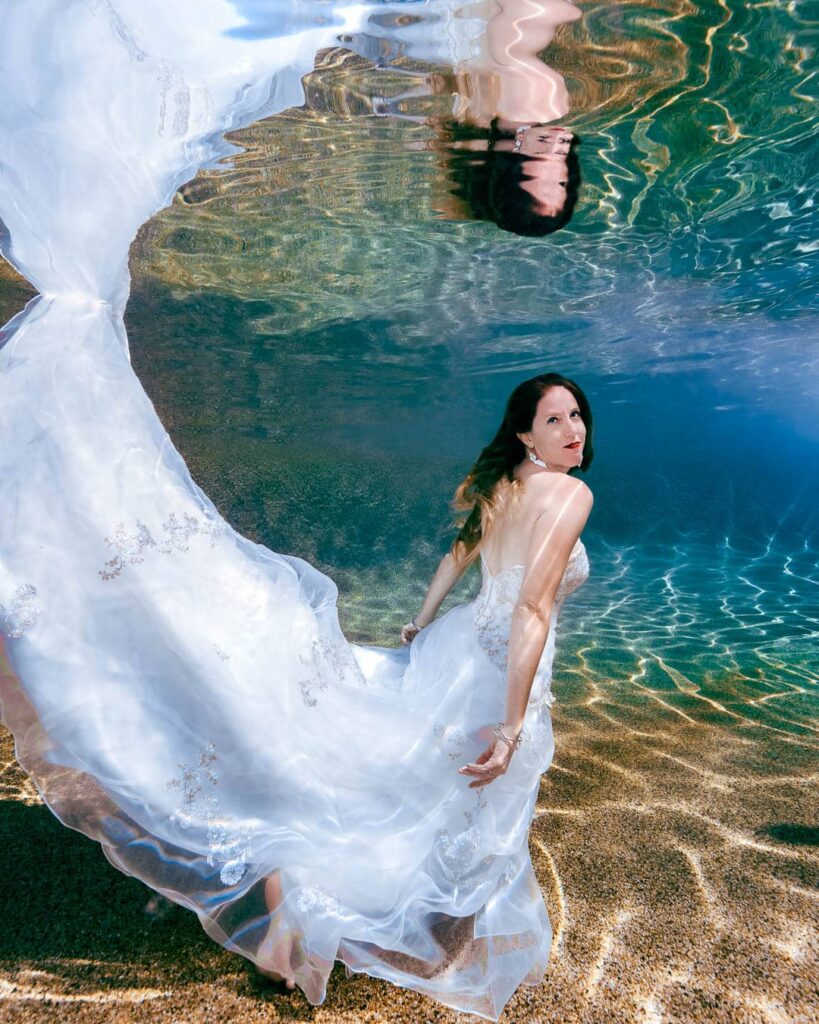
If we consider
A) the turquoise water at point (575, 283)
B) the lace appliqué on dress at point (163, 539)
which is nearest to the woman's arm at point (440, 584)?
the lace appliqué on dress at point (163, 539)

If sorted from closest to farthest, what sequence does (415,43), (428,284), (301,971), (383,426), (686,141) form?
1. (301,971)
2. (415,43)
3. (686,141)
4. (428,284)
5. (383,426)

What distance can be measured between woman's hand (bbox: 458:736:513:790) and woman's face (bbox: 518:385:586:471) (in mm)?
1442

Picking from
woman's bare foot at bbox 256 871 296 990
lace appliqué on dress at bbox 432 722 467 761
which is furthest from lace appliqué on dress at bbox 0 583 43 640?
lace appliqué on dress at bbox 432 722 467 761

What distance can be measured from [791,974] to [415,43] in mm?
8183

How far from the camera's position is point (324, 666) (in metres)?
2.89

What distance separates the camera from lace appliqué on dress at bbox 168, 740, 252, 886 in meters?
2.31

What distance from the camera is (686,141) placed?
9016 millimetres

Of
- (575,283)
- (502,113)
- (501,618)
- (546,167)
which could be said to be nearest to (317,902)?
(501,618)

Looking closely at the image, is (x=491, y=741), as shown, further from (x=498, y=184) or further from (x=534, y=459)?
(x=498, y=184)

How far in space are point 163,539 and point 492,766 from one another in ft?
5.65

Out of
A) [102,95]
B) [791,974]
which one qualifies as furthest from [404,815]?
[102,95]

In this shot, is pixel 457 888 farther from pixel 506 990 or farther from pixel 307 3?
pixel 307 3

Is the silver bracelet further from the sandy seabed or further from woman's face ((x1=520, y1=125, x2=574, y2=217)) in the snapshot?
woman's face ((x1=520, y1=125, x2=574, y2=217))

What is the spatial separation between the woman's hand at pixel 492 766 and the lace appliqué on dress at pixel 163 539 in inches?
60.6
